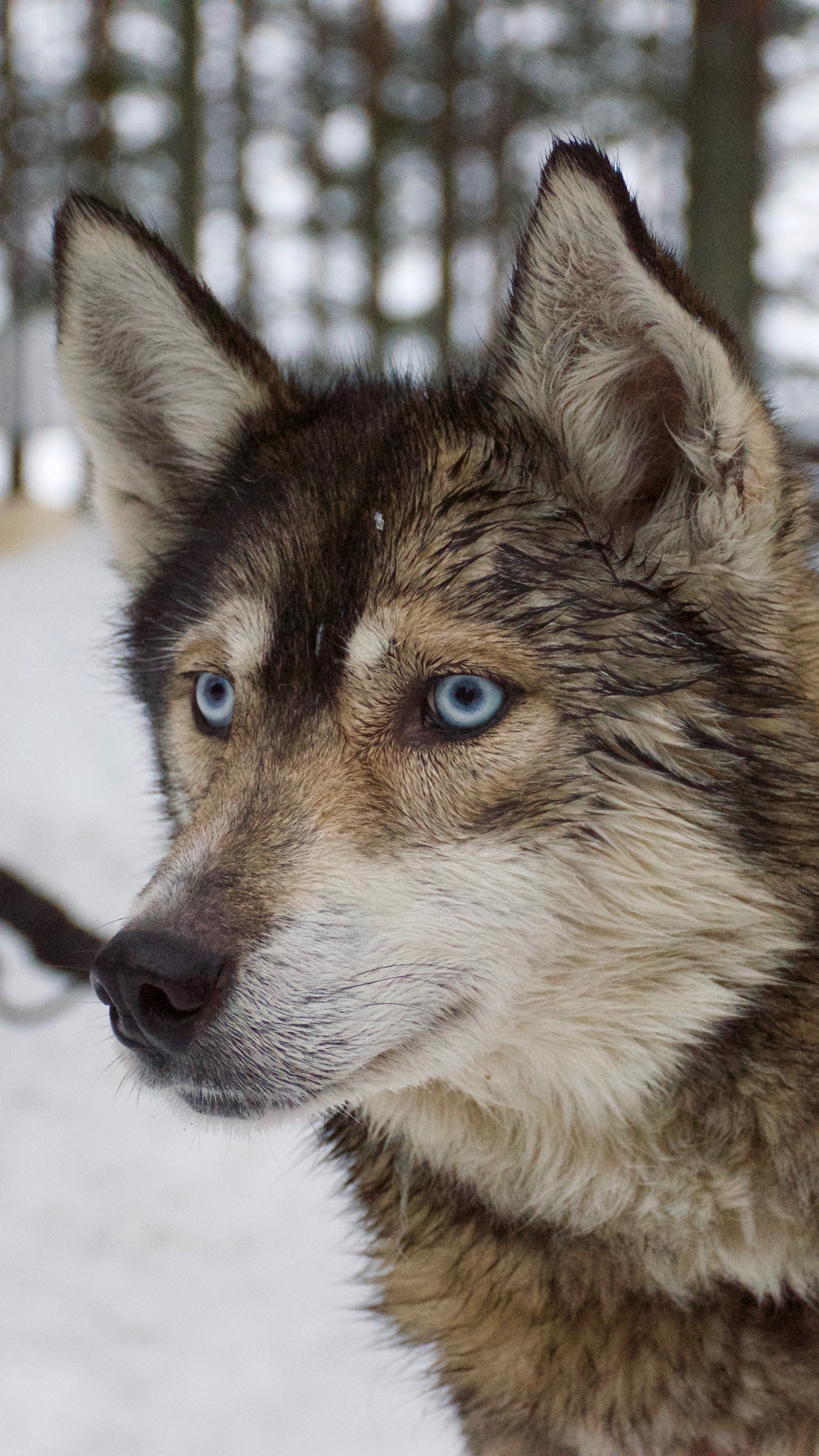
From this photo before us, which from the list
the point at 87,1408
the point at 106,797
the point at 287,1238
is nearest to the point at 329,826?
the point at 87,1408

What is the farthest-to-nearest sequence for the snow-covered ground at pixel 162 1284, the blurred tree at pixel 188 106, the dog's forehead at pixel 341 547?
the blurred tree at pixel 188 106, the snow-covered ground at pixel 162 1284, the dog's forehead at pixel 341 547

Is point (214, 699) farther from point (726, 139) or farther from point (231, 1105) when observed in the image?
point (726, 139)

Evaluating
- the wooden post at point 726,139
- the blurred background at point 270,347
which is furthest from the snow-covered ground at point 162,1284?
the wooden post at point 726,139

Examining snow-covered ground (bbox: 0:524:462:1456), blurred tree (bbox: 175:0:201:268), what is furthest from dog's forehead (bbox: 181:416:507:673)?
blurred tree (bbox: 175:0:201:268)

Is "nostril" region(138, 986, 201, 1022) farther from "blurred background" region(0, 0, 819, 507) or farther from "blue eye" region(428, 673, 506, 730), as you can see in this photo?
"blurred background" region(0, 0, 819, 507)

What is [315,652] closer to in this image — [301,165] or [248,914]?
[248,914]

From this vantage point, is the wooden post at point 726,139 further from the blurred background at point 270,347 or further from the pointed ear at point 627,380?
the pointed ear at point 627,380

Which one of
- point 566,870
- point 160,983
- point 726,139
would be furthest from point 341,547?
point 726,139
